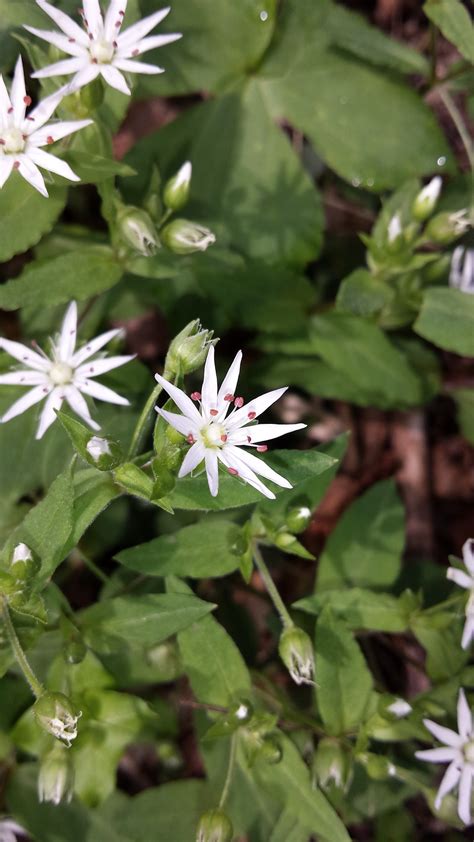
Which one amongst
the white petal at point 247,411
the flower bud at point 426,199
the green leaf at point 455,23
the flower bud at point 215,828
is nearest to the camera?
the white petal at point 247,411

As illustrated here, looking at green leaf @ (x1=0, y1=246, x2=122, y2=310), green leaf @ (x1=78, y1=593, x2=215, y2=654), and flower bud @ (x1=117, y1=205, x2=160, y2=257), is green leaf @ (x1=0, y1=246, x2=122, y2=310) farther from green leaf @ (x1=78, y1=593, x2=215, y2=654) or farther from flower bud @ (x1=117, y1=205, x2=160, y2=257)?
green leaf @ (x1=78, y1=593, x2=215, y2=654)

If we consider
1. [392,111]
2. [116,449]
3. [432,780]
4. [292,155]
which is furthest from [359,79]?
[432,780]

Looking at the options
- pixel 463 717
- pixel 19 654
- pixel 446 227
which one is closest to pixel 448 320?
pixel 446 227

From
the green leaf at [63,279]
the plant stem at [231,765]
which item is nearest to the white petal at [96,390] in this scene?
the green leaf at [63,279]

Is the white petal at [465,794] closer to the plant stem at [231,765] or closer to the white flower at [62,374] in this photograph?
the plant stem at [231,765]

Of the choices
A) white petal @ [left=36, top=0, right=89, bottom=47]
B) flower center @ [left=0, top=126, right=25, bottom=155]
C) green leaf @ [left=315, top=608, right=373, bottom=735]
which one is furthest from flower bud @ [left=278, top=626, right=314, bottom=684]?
white petal @ [left=36, top=0, right=89, bottom=47]
